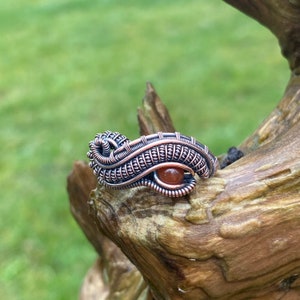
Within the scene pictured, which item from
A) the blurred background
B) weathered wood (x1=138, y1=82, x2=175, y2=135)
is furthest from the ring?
the blurred background

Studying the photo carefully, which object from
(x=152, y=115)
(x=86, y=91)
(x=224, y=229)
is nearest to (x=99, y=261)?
(x=152, y=115)

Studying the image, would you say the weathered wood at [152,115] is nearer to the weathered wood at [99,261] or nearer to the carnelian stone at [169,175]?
the weathered wood at [99,261]

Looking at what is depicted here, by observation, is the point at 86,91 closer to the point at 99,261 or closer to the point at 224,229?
the point at 99,261

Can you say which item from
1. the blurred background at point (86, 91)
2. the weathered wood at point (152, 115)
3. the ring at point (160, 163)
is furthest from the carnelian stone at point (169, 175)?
the blurred background at point (86, 91)

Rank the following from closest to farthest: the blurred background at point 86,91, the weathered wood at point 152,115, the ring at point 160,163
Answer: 1. the ring at point 160,163
2. the weathered wood at point 152,115
3. the blurred background at point 86,91

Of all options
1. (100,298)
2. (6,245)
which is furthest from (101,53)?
(100,298)

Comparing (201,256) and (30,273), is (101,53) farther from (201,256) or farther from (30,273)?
(201,256)
